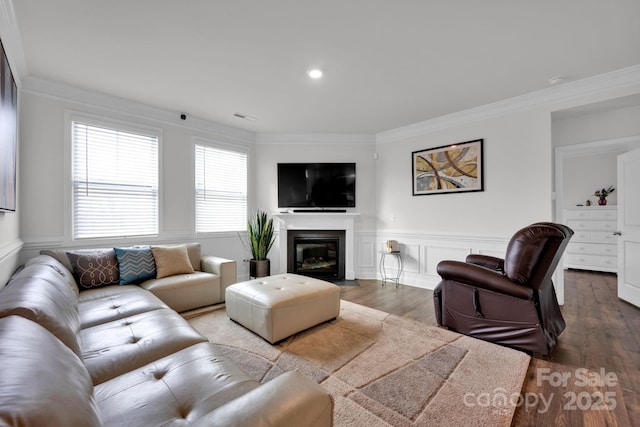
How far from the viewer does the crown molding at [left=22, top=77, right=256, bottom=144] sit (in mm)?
2869

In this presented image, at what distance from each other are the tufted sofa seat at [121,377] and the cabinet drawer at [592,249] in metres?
6.66

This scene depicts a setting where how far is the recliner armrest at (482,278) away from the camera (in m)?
2.11

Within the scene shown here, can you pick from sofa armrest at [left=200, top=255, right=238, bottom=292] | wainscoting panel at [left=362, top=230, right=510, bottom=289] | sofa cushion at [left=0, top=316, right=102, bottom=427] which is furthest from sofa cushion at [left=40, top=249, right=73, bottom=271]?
wainscoting panel at [left=362, top=230, right=510, bottom=289]

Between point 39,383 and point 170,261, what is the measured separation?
9.04 feet

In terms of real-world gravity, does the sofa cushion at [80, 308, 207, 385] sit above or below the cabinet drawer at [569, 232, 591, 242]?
below

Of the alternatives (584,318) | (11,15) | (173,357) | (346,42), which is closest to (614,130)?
(584,318)

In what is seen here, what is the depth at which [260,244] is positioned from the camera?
4215 mm

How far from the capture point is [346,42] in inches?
→ 88.4

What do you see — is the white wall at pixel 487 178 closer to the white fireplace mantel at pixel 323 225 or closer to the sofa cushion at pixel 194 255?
the white fireplace mantel at pixel 323 225

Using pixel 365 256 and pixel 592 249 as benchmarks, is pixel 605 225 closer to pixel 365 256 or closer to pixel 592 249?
pixel 592 249

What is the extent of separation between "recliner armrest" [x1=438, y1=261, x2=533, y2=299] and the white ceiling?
1.89 metres

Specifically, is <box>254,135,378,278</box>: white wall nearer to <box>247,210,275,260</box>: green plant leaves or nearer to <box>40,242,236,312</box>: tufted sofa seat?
<box>247,210,275,260</box>: green plant leaves

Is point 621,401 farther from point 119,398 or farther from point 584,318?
point 119,398

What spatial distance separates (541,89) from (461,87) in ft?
3.10
